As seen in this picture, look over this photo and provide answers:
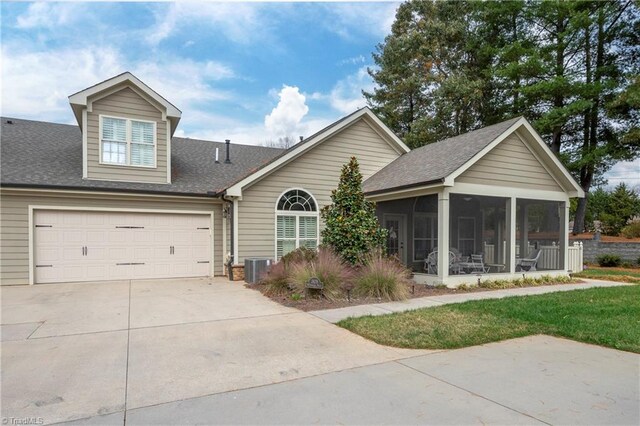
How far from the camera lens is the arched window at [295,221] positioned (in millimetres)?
12383

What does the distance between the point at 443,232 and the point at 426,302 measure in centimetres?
259

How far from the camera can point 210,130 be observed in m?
27.3

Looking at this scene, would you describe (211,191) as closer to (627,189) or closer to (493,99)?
(493,99)

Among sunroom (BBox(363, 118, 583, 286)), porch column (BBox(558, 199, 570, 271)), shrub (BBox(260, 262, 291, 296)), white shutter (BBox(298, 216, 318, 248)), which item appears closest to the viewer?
shrub (BBox(260, 262, 291, 296))

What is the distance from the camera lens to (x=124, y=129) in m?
11.9

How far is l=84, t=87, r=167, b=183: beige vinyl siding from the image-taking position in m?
11.4

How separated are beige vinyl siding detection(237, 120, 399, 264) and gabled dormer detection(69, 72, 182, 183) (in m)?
3.19

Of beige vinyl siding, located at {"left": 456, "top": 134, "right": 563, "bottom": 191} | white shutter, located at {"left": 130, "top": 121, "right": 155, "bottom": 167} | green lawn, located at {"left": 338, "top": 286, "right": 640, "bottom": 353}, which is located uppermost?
white shutter, located at {"left": 130, "top": 121, "right": 155, "bottom": 167}

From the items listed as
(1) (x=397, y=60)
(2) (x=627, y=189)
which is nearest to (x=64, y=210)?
(1) (x=397, y=60)

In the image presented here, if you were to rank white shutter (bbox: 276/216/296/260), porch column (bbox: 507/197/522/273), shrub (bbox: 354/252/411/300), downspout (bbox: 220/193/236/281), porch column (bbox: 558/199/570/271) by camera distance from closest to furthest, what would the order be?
shrub (bbox: 354/252/411/300) → porch column (bbox: 507/197/522/273) → downspout (bbox: 220/193/236/281) → porch column (bbox: 558/199/570/271) → white shutter (bbox: 276/216/296/260)

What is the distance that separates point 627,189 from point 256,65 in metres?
24.7

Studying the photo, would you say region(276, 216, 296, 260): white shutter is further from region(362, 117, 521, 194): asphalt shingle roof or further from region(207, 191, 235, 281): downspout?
region(362, 117, 521, 194): asphalt shingle roof

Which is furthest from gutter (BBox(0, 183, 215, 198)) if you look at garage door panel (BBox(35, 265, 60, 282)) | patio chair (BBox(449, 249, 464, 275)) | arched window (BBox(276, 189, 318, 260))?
patio chair (BBox(449, 249, 464, 275))

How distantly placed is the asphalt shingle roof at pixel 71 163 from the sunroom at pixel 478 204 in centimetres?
561
